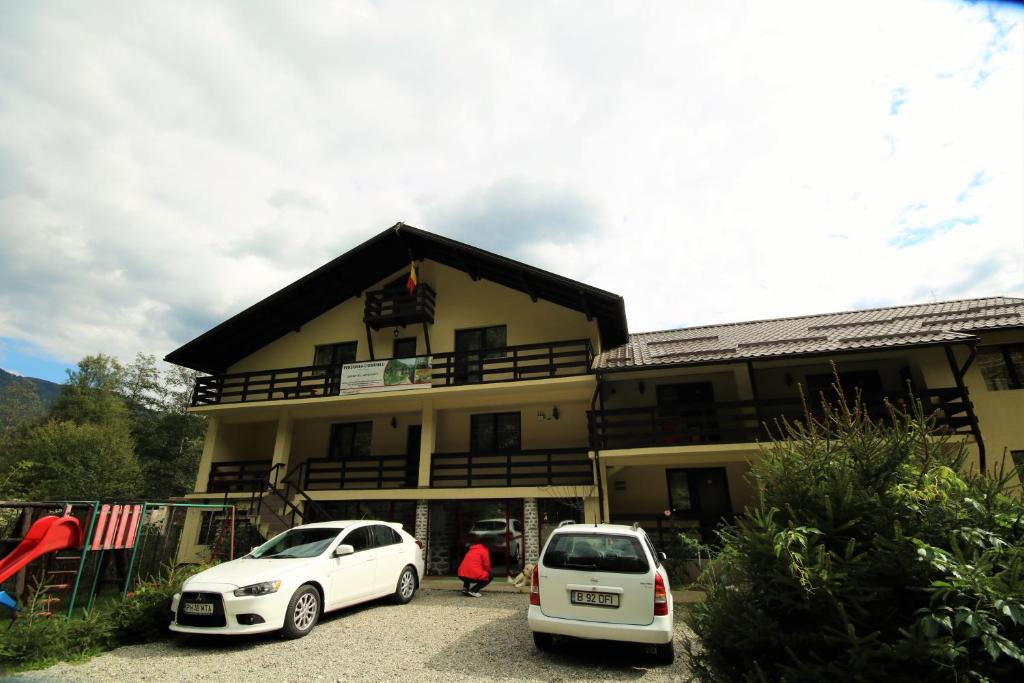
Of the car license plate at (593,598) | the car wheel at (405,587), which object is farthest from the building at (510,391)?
the car license plate at (593,598)

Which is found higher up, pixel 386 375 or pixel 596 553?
pixel 386 375

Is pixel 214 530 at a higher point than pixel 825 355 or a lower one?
lower

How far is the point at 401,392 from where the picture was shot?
15375mm

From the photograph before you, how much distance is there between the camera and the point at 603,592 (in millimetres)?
6004

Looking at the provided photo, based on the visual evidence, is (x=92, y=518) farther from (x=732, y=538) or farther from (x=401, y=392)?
(x=732, y=538)

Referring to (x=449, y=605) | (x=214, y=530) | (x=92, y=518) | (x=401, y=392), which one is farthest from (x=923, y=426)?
(x=214, y=530)

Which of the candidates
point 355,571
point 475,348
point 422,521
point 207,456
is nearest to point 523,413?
point 475,348

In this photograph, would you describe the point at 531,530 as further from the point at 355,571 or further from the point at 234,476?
the point at 234,476

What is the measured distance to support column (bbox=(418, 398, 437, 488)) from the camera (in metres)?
14.7

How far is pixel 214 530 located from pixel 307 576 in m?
10.8

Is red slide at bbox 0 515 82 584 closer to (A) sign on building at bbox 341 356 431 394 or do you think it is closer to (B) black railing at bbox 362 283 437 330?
(A) sign on building at bbox 341 356 431 394

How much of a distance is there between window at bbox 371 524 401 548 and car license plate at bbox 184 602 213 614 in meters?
2.92

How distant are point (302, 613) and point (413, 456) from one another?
29.3ft

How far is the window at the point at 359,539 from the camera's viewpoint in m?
8.79
